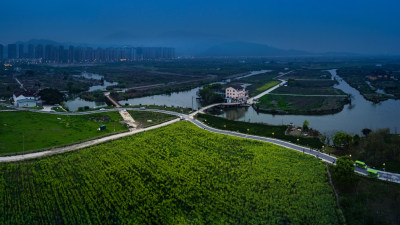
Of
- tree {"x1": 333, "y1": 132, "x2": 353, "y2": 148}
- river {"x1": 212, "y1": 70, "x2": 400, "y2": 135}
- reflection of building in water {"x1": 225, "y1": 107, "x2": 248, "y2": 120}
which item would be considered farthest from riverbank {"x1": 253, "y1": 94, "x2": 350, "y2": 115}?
tree {"x1": 333, "y1": 132, "x2": 353, "y2": 148}

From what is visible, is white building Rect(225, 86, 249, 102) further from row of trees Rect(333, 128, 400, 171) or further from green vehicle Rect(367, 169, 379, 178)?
green vehicle Rect(367, 169, 379, 178)

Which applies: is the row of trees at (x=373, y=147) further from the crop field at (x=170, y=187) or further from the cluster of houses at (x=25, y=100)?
the cluster of houses at (x=25, y=100)

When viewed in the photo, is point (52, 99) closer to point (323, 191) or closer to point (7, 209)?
point (7, 209)

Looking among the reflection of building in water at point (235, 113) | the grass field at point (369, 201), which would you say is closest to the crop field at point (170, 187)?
the grass field at point (369, 201)

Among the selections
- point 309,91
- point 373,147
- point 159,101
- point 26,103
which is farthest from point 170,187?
point 309,91

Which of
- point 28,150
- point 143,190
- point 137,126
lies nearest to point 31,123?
point 28,150

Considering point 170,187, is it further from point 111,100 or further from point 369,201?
point 111,100
